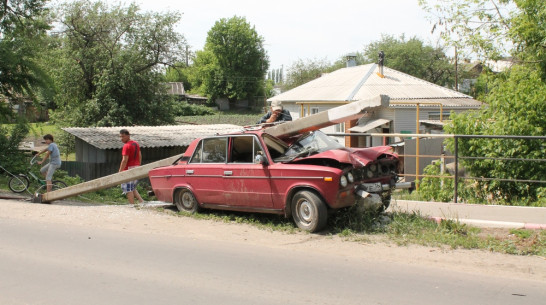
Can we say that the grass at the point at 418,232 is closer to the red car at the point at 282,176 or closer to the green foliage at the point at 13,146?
the red car at the point at 282,176

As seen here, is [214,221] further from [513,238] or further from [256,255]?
[513,238]

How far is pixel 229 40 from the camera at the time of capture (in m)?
85.2

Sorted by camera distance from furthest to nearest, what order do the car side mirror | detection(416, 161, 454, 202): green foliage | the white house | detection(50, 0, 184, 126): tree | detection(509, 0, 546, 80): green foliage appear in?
1. detection(50, 0, 184, 126): tree
2. the white house
3. detection(509, 0, 546, 80): green foliage
4. detection(416, 161, 454, 202): green foliage
5. the car side mirror

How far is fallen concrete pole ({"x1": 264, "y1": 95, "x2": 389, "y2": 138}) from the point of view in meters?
7.64

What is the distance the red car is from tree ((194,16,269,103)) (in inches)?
2899

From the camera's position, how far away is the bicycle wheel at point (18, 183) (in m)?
13.9

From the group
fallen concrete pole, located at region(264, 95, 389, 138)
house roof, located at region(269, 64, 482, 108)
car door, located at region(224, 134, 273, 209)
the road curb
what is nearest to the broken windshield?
fallen concrete pole, located at region(264, 95, 389, 138)

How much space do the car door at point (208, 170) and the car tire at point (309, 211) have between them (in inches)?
62.0

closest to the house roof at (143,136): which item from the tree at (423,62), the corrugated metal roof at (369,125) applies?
the corrugated metal roof at (369,125)

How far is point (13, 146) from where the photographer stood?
16656 millimetres

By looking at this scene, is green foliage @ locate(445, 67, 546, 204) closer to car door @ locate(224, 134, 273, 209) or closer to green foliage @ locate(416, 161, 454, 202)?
green foliage @ locate(416, 161, 454, 202)

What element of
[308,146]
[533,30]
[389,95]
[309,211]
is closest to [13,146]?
[308,146]

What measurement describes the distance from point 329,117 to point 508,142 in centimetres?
493

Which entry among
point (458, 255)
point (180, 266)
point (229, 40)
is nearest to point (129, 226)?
point (180, 266)
